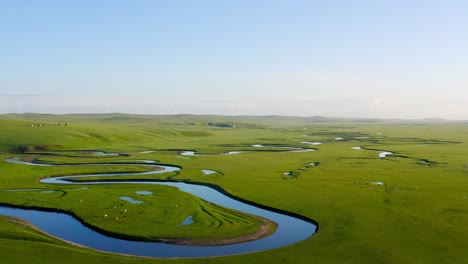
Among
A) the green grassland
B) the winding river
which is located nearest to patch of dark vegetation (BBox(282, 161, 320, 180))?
the green grassland

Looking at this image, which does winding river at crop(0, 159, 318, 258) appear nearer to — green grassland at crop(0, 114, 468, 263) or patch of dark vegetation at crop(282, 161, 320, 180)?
green grassland at crop(0, 114, 468, 263)

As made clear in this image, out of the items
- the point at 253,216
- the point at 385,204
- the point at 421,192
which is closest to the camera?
the point at 253,216

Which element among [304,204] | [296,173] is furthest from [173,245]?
[296,173]

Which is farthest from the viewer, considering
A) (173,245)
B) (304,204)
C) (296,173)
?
(296,173)

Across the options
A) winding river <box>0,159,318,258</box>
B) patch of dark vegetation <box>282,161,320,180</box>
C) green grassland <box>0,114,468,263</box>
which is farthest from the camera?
patch of dark vegetation <box>282,161,320,180</box>

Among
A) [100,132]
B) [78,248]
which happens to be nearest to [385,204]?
[78,248]

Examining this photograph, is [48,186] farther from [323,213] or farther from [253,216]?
[323,213]

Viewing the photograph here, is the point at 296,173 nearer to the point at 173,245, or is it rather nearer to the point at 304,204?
the point at 304,204

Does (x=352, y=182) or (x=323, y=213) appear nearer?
(x=323, y=213)

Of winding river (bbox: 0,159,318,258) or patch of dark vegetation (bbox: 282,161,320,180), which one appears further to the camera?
patch of dark vegetation (bbox: 282,161,320,180)

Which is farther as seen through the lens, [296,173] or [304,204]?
[296,173]

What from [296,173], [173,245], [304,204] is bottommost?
[173,245]
